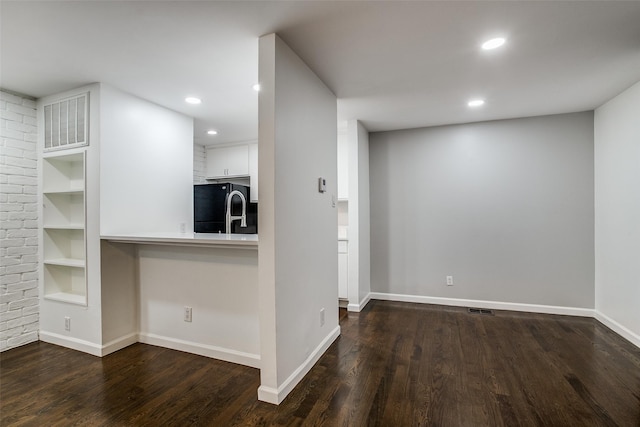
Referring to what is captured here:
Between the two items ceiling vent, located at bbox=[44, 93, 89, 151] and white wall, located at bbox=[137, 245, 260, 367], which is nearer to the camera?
white wall, located at bbox=[137, 245, 260, 367]

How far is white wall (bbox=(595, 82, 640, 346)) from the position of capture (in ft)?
9.02

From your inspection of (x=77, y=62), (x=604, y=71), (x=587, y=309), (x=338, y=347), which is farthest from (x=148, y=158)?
(x=587, y=309)

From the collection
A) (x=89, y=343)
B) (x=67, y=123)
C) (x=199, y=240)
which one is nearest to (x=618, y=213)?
(x=199, y=240)

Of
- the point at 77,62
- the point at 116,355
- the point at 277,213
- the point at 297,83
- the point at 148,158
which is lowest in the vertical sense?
the point at 116,355

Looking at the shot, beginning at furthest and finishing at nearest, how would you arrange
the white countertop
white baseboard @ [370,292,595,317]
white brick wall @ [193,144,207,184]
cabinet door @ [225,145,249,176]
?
1. white brick wall @ [193,144,207,184]
2. cabinet door @ [225,145,249,176]
3. white baseboard @ [370,292,595,317]
4. the white countertop

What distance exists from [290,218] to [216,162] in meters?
3.35

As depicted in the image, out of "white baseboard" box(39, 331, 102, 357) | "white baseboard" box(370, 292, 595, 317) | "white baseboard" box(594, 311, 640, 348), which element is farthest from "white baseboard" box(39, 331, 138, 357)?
"white baseboard" box(594, 311, 640, 348)

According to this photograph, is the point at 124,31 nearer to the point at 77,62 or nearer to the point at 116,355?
the point at 77,62

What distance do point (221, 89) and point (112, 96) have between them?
0.92 m

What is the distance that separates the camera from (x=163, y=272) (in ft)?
9.11

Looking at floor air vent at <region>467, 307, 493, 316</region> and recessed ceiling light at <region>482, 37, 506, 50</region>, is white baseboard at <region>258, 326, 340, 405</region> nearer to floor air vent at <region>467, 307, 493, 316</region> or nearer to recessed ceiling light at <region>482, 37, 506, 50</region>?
floor air vent at <region>467, 307, 493, 316</region>

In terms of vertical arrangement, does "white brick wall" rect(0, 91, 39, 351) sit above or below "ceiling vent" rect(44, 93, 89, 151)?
below

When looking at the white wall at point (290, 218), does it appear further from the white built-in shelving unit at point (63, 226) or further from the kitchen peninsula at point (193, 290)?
the white built-in shelving unit at point (63, 226)

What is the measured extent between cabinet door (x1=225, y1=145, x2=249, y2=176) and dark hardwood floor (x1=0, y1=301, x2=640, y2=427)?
274 cm
